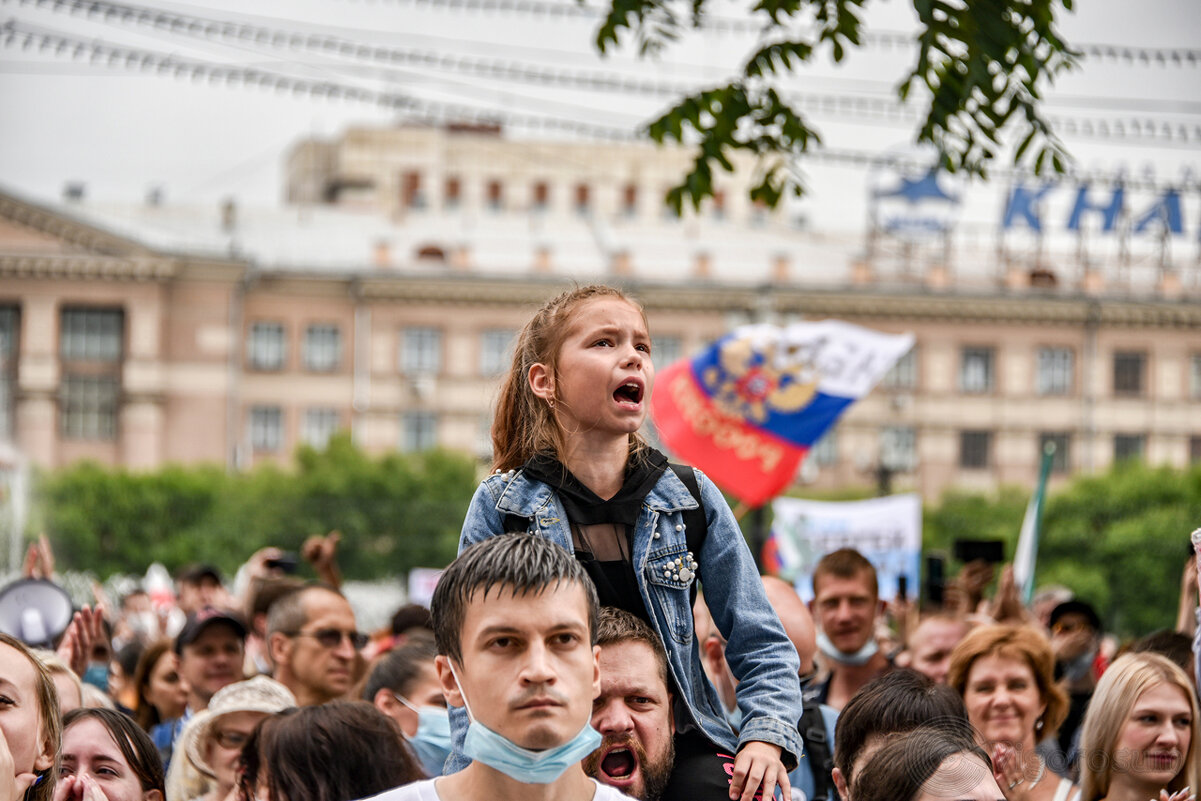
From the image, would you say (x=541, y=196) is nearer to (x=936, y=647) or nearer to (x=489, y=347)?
(x=489, y=347)

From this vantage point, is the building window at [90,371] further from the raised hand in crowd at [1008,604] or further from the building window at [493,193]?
the raised hand in crowd at [1008,604]

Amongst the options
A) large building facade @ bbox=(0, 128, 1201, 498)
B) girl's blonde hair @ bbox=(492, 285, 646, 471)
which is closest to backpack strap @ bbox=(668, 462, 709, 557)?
girl's blonde hair @ bbox=(492, 285, 646, 471)

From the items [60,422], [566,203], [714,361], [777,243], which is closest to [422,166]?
[566,203]

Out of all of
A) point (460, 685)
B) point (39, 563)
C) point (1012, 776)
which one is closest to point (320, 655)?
point (39, 563)

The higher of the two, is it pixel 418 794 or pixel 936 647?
pixel 418 794

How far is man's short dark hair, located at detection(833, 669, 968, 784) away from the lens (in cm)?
434

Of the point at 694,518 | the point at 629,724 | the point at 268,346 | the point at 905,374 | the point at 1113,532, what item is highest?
the point at 694,518

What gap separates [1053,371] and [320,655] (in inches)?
2150

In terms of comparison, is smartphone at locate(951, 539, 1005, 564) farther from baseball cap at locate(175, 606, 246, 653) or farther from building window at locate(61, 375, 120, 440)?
building window at locate(61, 375, 120, 440)

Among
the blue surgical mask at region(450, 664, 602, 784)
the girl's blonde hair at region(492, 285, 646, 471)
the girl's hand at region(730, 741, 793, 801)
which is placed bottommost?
the girl's hand at region(730, 741, 793, 801)

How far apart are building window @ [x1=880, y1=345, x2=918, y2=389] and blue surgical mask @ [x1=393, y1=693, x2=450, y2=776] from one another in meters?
52.3

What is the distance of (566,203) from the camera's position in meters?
81.8

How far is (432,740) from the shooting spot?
17.7ft

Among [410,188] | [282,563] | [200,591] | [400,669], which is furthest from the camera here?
[410,188]
